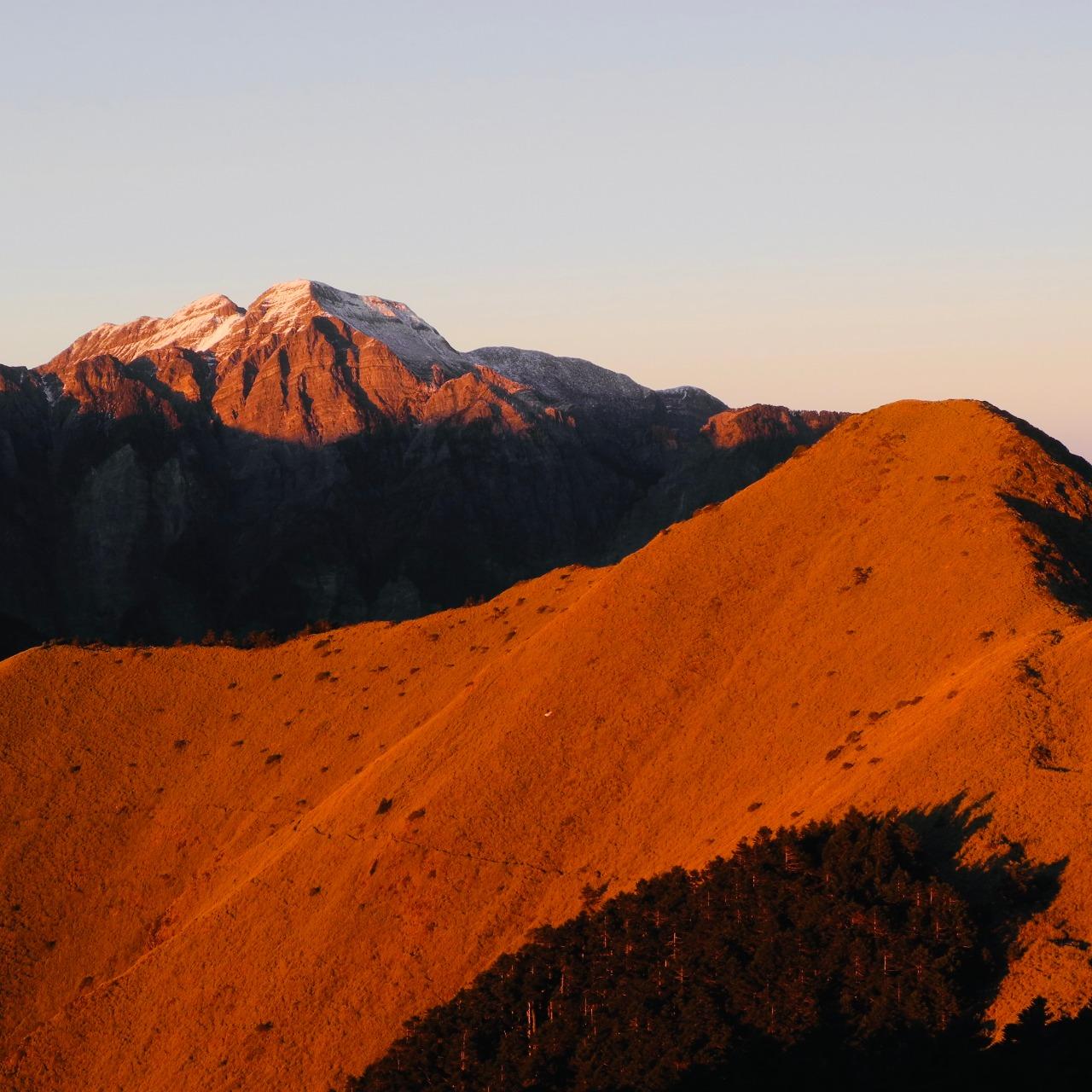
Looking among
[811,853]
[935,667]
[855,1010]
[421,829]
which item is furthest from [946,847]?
[421,829]

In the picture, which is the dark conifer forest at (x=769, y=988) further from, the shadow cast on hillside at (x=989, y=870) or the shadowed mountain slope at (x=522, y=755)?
the shadowed mountain slope at (x=522, y=755)

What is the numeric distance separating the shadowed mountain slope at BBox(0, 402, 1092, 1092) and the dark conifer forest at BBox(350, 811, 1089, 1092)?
10.3 ft

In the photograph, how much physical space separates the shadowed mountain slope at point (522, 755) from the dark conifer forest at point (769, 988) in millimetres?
3155

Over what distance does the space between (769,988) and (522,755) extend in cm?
3579

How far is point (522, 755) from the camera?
103 m

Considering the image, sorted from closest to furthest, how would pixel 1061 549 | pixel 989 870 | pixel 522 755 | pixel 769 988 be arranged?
pixel 769 988
pixel 989 870
pixel 522 755
pixel 1061 549

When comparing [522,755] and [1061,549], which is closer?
[522,755]

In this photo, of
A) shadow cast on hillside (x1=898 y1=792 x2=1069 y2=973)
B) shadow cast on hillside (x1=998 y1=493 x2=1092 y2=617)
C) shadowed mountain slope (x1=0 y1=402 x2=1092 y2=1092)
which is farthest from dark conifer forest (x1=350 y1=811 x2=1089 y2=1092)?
shadow cast on hillside (x1=998 y1=493 x2=1092 y2=617)

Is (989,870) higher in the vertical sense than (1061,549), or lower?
lower

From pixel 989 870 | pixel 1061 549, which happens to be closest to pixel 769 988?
pixel 989 870

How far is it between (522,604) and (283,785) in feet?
87.6

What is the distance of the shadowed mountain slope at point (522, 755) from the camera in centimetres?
8531

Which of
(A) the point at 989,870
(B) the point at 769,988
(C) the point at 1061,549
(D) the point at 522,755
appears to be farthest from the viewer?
(C) the point at 1061,549

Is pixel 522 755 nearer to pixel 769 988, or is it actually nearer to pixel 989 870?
pixel 769 988
